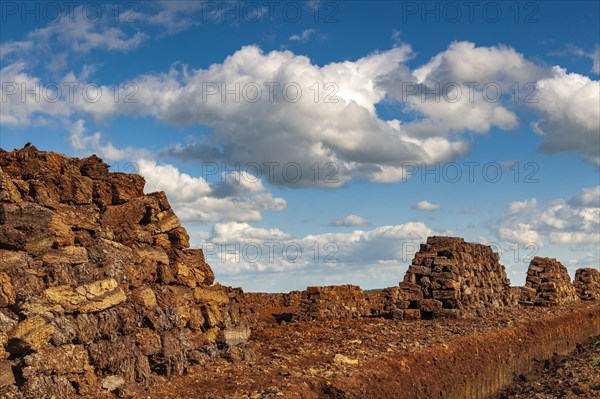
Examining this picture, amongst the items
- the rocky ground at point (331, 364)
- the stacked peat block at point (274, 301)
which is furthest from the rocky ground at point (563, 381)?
the stacked peat block at point (274, 301)

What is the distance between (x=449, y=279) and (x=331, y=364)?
624 inches

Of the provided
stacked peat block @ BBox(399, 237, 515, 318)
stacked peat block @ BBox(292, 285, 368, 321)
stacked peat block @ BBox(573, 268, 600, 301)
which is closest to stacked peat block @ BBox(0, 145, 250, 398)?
stacked peat block @ BBox(399, 237, 515, 318)

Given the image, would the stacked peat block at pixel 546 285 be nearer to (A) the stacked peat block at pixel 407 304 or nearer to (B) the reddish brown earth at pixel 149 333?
(A) the stacked peat block at pixel 407 304

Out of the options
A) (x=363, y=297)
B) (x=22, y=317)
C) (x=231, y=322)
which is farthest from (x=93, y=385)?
(x=363, y=297)

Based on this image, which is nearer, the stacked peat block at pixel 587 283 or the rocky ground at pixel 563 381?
the rocky ground at pixel 563 381

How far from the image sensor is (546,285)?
51281 mm

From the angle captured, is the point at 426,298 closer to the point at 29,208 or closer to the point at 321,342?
the point at 321,342

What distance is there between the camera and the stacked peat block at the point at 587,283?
64.6 metres

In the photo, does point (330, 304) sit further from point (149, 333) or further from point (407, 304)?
point (149, 333)

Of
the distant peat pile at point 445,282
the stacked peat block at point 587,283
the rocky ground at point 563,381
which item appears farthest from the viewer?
the stacked peat block at point 587,283

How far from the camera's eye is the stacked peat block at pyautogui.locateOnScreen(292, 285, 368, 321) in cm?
3688

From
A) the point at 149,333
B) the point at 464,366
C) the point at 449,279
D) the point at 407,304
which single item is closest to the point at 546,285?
the point at 449,279

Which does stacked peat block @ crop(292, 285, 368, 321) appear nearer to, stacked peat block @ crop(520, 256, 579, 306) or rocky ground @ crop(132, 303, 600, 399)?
rocky ground @ crop(132, 303, 600, 399)

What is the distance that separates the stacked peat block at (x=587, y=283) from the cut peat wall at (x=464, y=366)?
121ft
